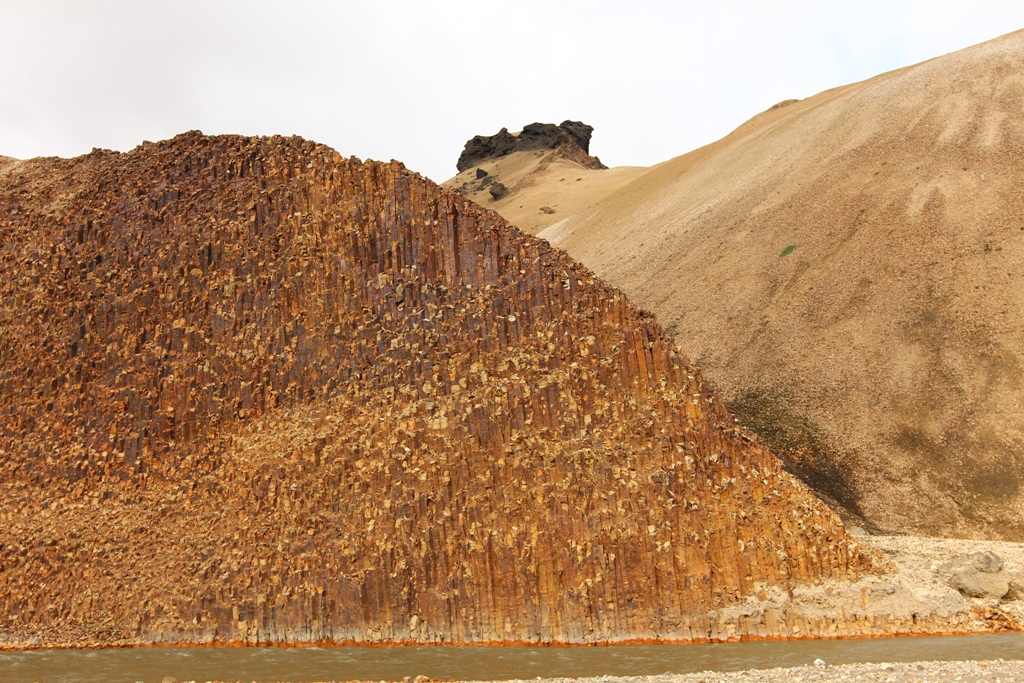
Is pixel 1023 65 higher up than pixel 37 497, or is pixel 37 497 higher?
pixel 1023 65

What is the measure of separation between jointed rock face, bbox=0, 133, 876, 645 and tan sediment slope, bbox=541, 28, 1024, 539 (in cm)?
826

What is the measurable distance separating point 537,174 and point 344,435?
6315cm

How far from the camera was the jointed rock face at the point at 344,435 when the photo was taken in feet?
A: 48.5

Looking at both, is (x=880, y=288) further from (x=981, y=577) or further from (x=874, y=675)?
(x=874, y=675)

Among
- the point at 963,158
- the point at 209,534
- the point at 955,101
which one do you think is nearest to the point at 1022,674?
the point at 209,534

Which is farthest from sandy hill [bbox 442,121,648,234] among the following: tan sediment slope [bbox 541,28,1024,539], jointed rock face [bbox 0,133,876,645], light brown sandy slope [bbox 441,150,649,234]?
jointed rock face [bbox 0,133,876,645]

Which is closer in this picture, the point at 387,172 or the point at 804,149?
the point at 387,172

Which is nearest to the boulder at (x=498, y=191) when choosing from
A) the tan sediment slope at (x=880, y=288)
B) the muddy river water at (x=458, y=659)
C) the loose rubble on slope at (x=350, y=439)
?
the tan sediment slope at (x=880, y=288)

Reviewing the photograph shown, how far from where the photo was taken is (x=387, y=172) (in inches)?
716

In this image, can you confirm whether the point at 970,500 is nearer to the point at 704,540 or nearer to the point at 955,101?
the point at 704,540

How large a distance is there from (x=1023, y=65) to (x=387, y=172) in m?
29.4

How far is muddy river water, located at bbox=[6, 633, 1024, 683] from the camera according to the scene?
12508 millimetres

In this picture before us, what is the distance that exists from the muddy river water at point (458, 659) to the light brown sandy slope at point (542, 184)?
146 ft

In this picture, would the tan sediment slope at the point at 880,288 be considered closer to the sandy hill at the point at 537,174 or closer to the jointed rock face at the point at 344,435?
the jointed rock face at the point at 344,435
